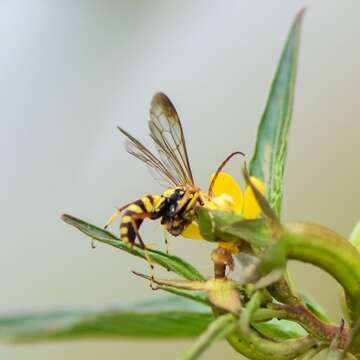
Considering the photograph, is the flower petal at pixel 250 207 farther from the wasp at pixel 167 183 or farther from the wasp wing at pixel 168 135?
the wasp wing at pixel 168 135

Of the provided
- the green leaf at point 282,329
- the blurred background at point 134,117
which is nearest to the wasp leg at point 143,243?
the green leaf at point 282,329

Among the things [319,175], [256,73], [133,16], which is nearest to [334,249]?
[319,175]

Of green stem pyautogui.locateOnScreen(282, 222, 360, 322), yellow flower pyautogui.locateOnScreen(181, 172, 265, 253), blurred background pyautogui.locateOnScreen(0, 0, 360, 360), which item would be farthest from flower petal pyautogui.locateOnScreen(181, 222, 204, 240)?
blurred background pyautogui.locateOnScreen(0, 0, 360, 360)

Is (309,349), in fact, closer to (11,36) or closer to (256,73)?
(256,73)

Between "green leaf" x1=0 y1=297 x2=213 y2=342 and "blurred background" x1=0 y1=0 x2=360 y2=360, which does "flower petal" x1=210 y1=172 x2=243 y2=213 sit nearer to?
"green leaf" x1=0 y1=297 x2=213 y2=342

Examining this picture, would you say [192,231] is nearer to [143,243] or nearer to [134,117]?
[143,243]

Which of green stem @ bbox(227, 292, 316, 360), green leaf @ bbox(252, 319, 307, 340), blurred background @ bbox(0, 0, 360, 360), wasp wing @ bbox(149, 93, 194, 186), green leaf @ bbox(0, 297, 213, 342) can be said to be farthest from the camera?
blurred background @ bbox(0, 0, 360, 360)
